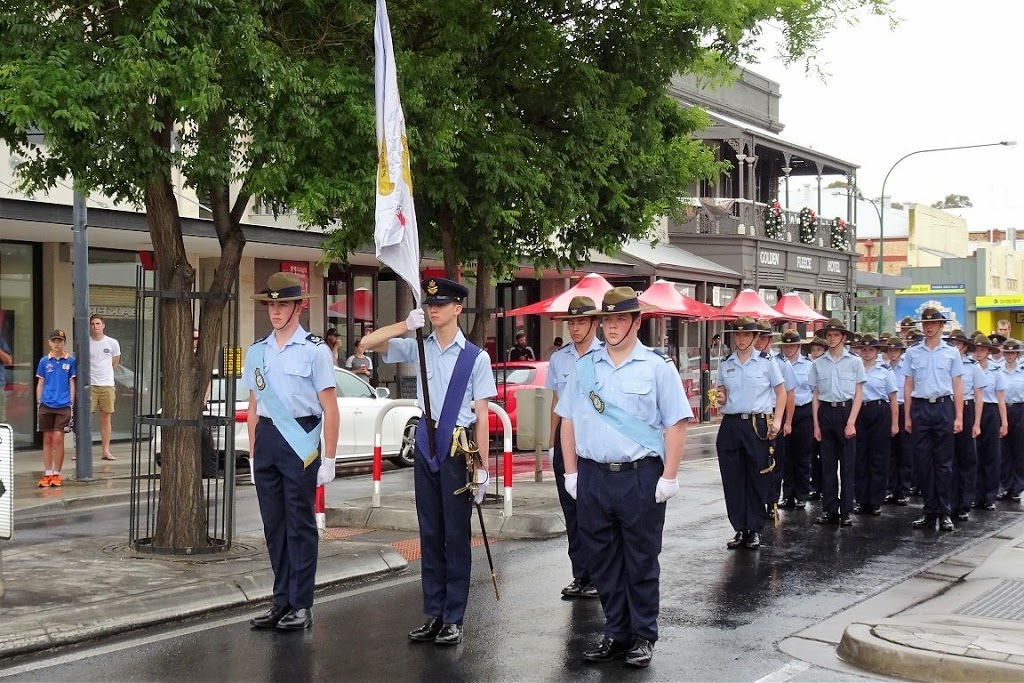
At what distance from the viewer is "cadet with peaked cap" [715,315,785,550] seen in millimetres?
11164

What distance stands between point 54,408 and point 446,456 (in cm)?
980

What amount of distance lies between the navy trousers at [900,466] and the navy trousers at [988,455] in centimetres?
74

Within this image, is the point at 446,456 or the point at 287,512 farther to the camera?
the point at 287,512

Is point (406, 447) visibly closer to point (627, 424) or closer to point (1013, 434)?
point (1013, 434)

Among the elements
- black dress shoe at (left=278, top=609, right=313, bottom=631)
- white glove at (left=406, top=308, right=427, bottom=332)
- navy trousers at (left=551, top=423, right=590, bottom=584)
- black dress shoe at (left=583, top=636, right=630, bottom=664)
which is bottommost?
black dress shoe at (left=583, top=636, right=630, bottom=664)

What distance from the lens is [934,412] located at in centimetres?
1305

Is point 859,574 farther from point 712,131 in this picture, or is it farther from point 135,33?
point 712,131

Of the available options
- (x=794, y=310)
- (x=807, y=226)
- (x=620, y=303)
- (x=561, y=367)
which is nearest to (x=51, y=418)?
(x=561, y=367)

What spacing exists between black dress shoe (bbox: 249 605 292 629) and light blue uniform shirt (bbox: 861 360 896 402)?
26.6ft

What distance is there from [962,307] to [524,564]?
60479 millimetres

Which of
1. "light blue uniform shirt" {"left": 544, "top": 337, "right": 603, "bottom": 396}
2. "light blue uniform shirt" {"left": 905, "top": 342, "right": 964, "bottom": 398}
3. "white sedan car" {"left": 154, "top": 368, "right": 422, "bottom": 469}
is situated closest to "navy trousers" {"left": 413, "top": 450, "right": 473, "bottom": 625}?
"light blue uniform shirt" {"left": 544, "top": 337, "right": 603, "bottom": 396}

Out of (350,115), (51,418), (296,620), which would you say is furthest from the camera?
(51,418)

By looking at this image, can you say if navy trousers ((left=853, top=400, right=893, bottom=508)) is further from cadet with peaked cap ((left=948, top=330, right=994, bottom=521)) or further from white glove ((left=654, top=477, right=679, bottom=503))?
white glove ((left=654, top=477, right=679, bottom=503))

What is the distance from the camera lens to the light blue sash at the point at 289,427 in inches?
306
